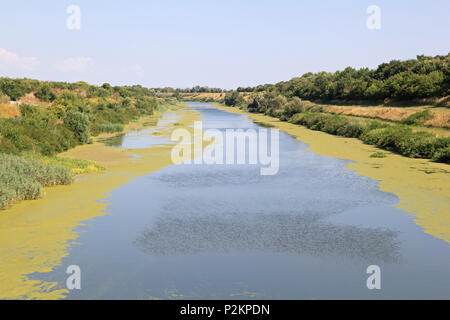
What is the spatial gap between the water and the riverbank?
66 centimetres

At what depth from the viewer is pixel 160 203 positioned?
15320 mm

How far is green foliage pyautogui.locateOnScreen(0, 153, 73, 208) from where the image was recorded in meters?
14.1

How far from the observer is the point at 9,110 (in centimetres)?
2806

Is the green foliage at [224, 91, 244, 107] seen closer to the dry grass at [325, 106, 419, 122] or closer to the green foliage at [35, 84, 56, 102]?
the green foliage at [35, 84, 56, 102]

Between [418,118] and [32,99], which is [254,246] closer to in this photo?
[418,118]

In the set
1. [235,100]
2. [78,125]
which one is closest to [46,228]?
[78,125]

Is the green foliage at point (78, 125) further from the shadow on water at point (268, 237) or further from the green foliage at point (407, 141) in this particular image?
the green foliage at point (407, 141)

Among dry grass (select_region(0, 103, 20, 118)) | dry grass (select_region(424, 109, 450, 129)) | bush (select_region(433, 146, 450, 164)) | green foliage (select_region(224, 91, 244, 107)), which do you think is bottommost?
bush (select_region(433, 146, 450, 164))

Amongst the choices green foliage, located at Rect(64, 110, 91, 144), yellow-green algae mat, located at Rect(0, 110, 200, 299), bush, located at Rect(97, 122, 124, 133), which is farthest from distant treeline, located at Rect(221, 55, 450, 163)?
bush, located at Rect(97, 122, 124, 133)

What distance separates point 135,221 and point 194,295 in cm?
548

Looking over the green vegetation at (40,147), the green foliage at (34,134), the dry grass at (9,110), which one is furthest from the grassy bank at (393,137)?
the dry grass at (9,110)

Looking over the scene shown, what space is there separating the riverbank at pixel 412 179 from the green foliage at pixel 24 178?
43.9ft

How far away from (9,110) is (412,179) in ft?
83.9
